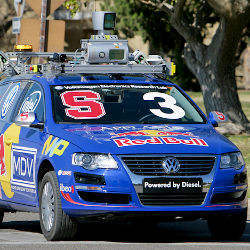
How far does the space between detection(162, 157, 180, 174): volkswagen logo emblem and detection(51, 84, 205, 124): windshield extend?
112cm

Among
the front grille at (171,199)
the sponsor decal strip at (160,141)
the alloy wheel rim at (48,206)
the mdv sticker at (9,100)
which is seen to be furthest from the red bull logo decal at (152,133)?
the mdv sticker at (9,100)

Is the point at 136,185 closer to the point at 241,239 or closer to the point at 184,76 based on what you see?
the point at 241,239

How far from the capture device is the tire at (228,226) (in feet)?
28.8

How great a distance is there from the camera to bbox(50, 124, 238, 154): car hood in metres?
8.28

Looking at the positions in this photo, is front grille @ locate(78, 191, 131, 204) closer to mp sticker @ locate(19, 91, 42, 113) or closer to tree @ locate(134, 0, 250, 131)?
mp sticker @ locate(19, 91, 42, 113)

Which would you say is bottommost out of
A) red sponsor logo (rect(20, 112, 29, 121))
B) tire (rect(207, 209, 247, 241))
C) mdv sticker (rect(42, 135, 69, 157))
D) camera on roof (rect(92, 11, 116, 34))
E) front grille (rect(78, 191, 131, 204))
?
tire (rect(207, 209, 247, 241))

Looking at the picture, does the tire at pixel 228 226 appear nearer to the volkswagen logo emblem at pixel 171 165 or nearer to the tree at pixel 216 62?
the volkswagen logo emblem at pixel 171 165

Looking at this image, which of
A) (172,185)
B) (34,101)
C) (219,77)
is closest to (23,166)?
(34,101)

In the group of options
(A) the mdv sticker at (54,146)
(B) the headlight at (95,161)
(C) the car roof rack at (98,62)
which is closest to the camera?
(B) the headlight at (95,161)

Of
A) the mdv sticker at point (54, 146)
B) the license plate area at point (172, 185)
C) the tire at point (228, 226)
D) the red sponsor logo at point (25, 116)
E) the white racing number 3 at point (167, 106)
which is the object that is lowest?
the tire at point (228, 226)

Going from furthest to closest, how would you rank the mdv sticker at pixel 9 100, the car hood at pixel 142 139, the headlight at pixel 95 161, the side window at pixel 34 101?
the mdv sticker at pixel 9 100 < the side window at pixel 34 101 < the car hood at pixel 142 139 < the headlight at pixel 95 161

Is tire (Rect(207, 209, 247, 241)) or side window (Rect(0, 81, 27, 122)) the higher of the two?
side window (Rect(0, 81, 27, 122))

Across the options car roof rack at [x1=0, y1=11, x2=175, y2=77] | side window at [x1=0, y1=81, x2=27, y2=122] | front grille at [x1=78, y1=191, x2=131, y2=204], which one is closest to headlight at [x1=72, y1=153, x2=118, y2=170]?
front grille at [x1=78, y1=191, x2=131, y2=204]

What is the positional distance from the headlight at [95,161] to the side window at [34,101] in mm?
1243
